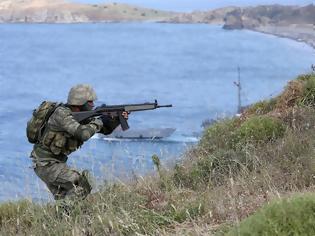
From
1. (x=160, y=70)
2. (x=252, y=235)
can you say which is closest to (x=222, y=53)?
(x=160, y=70)

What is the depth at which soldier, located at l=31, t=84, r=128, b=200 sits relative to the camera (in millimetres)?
5762

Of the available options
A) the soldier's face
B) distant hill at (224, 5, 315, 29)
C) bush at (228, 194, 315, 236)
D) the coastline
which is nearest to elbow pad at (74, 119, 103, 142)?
the soldier's face

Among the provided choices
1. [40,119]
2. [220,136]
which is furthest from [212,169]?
[220,136]

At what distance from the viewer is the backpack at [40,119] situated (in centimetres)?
587

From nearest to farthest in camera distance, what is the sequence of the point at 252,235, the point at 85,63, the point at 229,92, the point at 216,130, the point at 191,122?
the point at 252,235 → the point at 216,130 → the point at 191,122 → the point at 229,92 → the point at 85,63

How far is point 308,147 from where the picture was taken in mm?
6305

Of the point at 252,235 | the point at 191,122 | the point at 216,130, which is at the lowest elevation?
the point at 191,122

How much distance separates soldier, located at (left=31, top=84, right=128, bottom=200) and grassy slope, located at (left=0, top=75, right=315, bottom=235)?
1.15 feet

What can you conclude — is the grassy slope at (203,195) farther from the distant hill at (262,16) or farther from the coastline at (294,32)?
the distant hill at (262,16)

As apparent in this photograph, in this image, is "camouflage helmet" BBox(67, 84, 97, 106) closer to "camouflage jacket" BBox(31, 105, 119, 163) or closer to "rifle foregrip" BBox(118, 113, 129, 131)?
"camouflage jacket" BBox(31, 105, 119, 163)

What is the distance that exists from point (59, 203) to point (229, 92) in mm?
72595

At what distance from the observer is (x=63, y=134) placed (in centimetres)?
586

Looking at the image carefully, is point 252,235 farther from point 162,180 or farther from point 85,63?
point 85,63

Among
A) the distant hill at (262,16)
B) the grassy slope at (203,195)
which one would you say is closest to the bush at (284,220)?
the grassy slope at (203,195)
